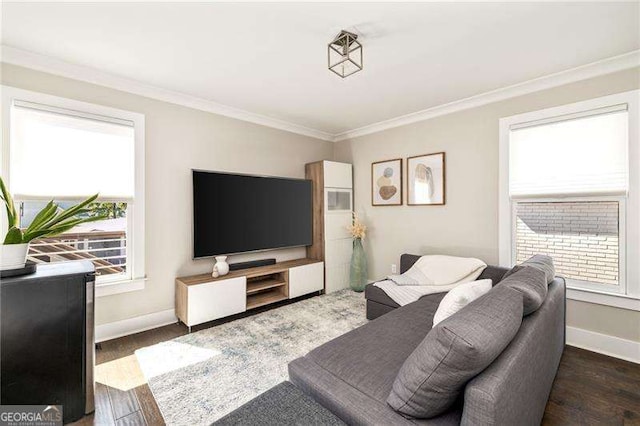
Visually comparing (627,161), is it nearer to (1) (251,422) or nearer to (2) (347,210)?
(2) (347,210)

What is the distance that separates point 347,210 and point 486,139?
2.05m

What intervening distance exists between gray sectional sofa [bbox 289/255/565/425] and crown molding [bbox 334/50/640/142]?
1.88 m

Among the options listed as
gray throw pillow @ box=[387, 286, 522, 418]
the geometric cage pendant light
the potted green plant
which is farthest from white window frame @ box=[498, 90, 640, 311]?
the potted green plant

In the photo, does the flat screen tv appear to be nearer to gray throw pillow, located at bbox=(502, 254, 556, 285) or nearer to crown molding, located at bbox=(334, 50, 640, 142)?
crown molding, located at bbox=(334, 50, 640, 142)

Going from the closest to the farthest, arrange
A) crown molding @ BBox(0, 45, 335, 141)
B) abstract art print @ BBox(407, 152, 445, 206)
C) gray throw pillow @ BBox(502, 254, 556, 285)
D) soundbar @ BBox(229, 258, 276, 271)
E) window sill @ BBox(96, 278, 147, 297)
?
gray throw pillow @ BBox(502, 254, 556, 285)
crown molding @ BBox(0, 45, 335, 141)
window sill @ BBox(96, 278, 147, 297)
soundbar @ BBox(229, 258, 276, 271)
abstract art print @ BBox(407, 152, 445, 206)

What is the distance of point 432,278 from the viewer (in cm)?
303

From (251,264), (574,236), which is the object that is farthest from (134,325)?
(574,236)

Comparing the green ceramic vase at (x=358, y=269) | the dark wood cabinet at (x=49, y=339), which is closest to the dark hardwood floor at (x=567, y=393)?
the dark wood cabinet at (x=49, y=339)

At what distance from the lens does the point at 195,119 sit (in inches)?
126

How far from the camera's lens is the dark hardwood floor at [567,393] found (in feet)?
5.59

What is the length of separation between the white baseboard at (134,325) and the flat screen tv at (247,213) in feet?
2.26

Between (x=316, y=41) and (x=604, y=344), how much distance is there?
11.4 ft

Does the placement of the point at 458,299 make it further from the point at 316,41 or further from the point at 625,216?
the point at 316,41

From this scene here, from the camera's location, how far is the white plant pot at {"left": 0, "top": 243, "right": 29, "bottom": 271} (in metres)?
1.57
